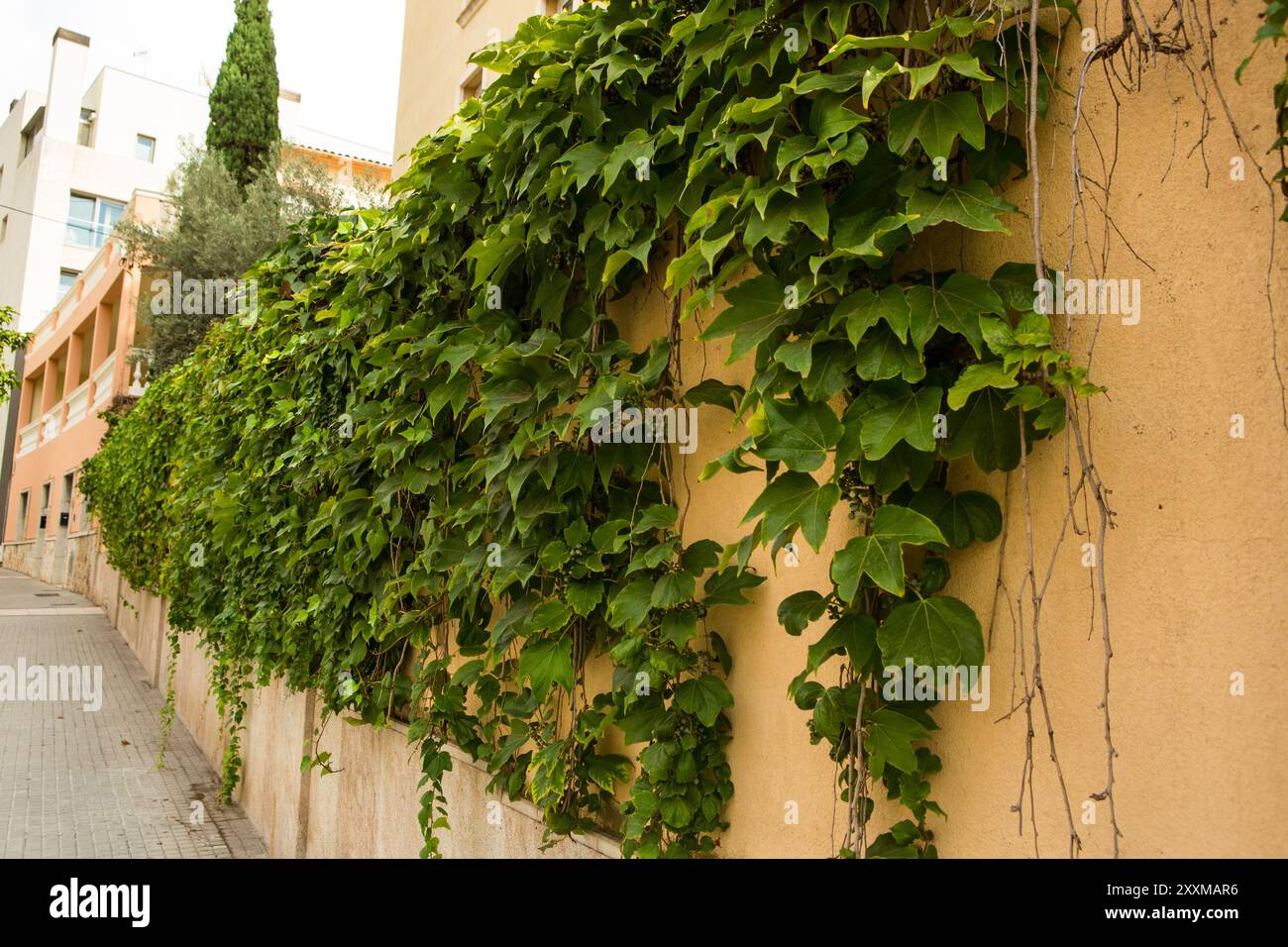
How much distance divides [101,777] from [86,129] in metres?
27.8

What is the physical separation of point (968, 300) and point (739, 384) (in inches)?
35.3

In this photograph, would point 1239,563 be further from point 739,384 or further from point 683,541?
point 683,541

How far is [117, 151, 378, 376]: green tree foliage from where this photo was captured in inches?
621

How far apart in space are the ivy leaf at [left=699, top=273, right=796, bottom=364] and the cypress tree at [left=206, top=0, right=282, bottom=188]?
1847cm

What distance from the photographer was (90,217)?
2784 cm

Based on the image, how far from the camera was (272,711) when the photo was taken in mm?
6512

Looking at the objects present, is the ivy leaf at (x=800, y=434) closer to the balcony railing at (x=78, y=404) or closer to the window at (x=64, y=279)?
the balcony railing at (x=78, y=404)

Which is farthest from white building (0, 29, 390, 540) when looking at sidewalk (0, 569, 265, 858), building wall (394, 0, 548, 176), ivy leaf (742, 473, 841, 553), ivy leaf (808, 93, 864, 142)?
ivy leaf (742, 473, 841, 553)

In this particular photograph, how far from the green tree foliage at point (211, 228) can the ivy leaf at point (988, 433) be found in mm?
15649

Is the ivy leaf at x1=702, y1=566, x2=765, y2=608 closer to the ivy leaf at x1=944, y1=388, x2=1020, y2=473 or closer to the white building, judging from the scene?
the ivy leaf at x1=944, y1=388, x2=1020, y2=473

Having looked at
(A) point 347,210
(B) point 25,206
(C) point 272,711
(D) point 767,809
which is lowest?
(C) point 272,711

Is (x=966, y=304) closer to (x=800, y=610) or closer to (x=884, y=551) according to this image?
(x=884, y=551)

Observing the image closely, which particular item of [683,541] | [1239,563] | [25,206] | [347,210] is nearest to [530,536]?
[683,541]

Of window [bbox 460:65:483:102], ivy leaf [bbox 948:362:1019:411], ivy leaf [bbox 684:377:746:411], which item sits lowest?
ivy leaf [bbox 948:362:1019:411]
